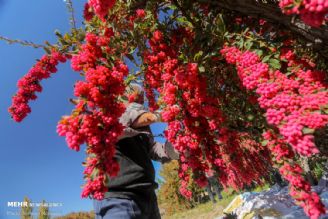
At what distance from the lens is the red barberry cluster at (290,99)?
1320 millimetres

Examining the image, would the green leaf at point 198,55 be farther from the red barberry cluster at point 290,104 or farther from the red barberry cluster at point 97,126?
the red barberry cluster at point 97,126

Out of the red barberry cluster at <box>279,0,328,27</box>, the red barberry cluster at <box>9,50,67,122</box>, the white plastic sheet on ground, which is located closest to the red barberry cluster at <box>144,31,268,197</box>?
the red barberry cluster at <box>279,0,328,27</box>

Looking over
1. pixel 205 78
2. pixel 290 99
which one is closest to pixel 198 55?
pixel 205 78

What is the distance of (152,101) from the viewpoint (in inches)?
149

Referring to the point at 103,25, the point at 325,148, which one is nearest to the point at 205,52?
the point at 103,25

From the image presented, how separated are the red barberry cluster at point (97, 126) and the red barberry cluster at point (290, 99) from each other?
2.84ft

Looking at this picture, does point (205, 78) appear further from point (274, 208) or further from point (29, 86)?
point (274, 208)

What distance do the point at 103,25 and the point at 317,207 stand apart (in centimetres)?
230

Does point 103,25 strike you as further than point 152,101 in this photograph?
No

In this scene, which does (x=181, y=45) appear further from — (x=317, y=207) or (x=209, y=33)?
(x=317, y=207)

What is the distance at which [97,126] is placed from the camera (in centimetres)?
155

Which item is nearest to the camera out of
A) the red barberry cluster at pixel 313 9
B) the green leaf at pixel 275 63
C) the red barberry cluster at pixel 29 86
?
the red barberry cluster at pixel 313 9

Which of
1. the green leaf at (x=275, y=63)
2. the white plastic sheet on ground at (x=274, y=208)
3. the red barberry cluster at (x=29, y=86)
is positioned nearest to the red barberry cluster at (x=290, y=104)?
the green leaf at (x=275, y=63)

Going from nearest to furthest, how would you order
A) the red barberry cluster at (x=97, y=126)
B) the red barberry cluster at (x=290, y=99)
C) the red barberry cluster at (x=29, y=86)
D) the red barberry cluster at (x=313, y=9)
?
the red barberry cluster at (x=313, y=9) → the red barberry cluster at (x=290, y=99) → the red barberry cluster at (x=97, y=126) → the red barberry cluster at (x=29, y=86)
